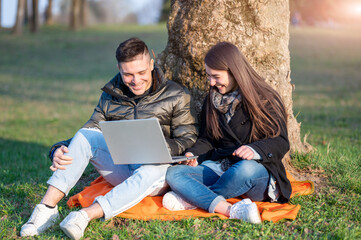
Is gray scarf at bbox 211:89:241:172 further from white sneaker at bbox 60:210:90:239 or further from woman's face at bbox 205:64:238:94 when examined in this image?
Result: white sneaker at bbox 60:210:90:239

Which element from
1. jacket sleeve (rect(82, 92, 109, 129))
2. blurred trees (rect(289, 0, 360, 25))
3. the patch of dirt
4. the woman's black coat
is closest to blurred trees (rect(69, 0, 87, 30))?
blurred trees (rect(289, 0, 360, 25))

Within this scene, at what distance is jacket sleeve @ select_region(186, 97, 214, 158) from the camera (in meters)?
4.01

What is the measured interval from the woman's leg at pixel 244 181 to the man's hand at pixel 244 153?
0.06 meters

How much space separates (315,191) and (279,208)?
0.68 metres

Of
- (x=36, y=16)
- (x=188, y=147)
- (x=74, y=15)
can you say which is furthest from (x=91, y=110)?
(x=74, y=15)

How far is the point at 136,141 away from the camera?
136 inches

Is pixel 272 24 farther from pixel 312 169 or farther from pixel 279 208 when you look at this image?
pixel 279 208

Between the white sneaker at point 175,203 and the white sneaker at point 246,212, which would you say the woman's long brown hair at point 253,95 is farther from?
the white sneaker at point 175,203

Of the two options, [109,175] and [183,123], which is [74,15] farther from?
[109,175]

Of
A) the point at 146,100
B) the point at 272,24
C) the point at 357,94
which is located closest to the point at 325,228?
the point at 146,100

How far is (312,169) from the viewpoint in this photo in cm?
462

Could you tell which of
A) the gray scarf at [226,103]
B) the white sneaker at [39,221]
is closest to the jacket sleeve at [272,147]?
the gray scarf at [226,103]

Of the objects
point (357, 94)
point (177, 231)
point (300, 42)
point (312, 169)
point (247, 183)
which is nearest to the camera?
point (177, 231)

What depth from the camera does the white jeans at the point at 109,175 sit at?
136 inches
